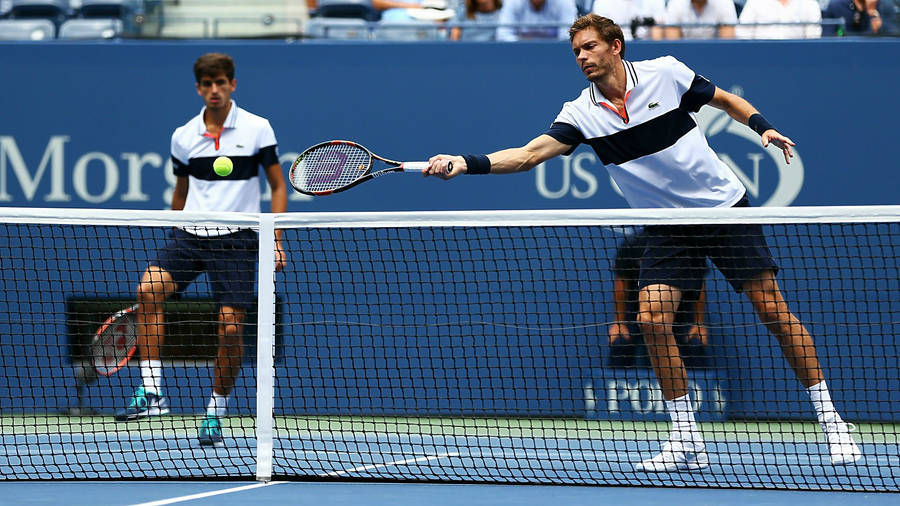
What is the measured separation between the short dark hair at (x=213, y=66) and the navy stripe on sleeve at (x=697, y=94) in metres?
2.04

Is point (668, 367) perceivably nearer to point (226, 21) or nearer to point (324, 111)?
point (324, 111)

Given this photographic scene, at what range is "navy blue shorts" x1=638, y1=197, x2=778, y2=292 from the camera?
4.36 meters

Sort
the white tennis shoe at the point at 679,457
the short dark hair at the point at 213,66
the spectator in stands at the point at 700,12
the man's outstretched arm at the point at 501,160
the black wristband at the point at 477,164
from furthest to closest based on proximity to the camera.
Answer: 1. the spectator in stands at the point at 700,12
2. the short dark hair at the point at 213,66
3. the white tennis shoe at the point at 679,457
4. the black wristband at the point at 477,164
5. the man's outstretched arm at the point at 501,160

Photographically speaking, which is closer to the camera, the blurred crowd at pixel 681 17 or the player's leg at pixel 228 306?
the player's leg at pixel 228 306

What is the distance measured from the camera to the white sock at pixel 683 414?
4.38m

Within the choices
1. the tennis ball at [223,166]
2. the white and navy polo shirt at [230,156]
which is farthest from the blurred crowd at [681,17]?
the tennis ball at [223,166]

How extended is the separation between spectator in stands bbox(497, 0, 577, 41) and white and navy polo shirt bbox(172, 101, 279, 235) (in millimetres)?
1850

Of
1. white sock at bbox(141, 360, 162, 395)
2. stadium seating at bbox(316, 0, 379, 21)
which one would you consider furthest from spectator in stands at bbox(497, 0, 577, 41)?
white sock at bbox(141, 360, 162, 395)

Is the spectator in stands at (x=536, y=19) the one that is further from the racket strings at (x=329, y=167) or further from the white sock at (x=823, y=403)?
the white sock at (x=823, y=403)

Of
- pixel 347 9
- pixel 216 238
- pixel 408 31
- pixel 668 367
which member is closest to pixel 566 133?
pixel 668 367

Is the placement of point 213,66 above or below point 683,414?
above

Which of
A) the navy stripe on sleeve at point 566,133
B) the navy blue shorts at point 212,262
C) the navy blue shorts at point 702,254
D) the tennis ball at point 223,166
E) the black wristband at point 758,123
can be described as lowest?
the navy blue shorts at point 212,262

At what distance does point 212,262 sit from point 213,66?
870 millimetres

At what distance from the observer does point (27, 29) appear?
7.41m
